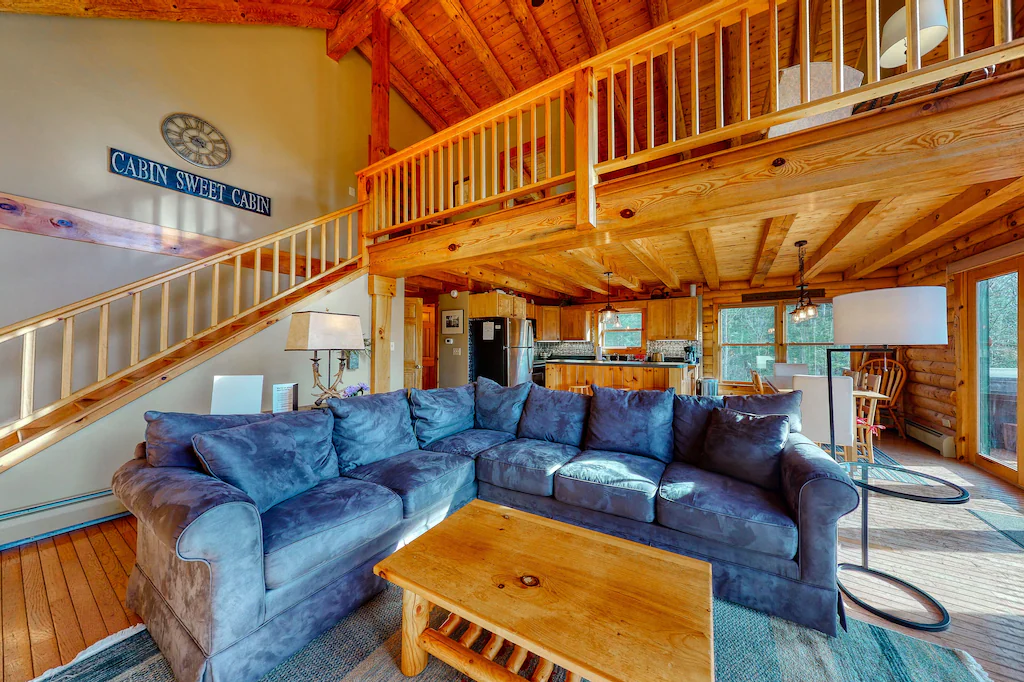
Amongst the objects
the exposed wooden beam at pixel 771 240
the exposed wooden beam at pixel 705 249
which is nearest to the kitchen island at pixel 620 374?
the exposed wooden beam at pixel 705 249

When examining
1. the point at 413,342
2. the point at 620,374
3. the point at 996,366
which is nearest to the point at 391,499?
the point at 620,374

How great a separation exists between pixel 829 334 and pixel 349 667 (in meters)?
7.52

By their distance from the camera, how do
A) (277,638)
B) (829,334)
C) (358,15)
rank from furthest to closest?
(829,334), (358,15), (277,638)

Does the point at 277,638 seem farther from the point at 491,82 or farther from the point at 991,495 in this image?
the point at 491,82

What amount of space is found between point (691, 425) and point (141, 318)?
4.73 meters

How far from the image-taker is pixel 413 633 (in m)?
1.33

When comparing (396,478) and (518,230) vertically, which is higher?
(518,230)

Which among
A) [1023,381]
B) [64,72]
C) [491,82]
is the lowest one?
[1023,381]

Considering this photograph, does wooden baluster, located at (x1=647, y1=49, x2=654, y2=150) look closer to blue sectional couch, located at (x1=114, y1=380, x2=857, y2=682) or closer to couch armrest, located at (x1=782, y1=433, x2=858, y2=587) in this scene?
blue sectional couch, located at (x1=114, y1=380, x2=857, y2=682)

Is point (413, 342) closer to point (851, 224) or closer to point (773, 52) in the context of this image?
point (773, 52)

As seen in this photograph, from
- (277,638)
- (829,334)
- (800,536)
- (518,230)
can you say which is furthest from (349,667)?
(829,334)

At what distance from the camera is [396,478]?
80.3 inches

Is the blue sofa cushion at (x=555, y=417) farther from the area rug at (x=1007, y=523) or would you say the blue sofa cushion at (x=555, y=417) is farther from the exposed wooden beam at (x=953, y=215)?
the exposed wooden beam at (x=953, y=215)

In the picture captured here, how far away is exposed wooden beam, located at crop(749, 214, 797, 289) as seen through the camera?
10.8 feet
